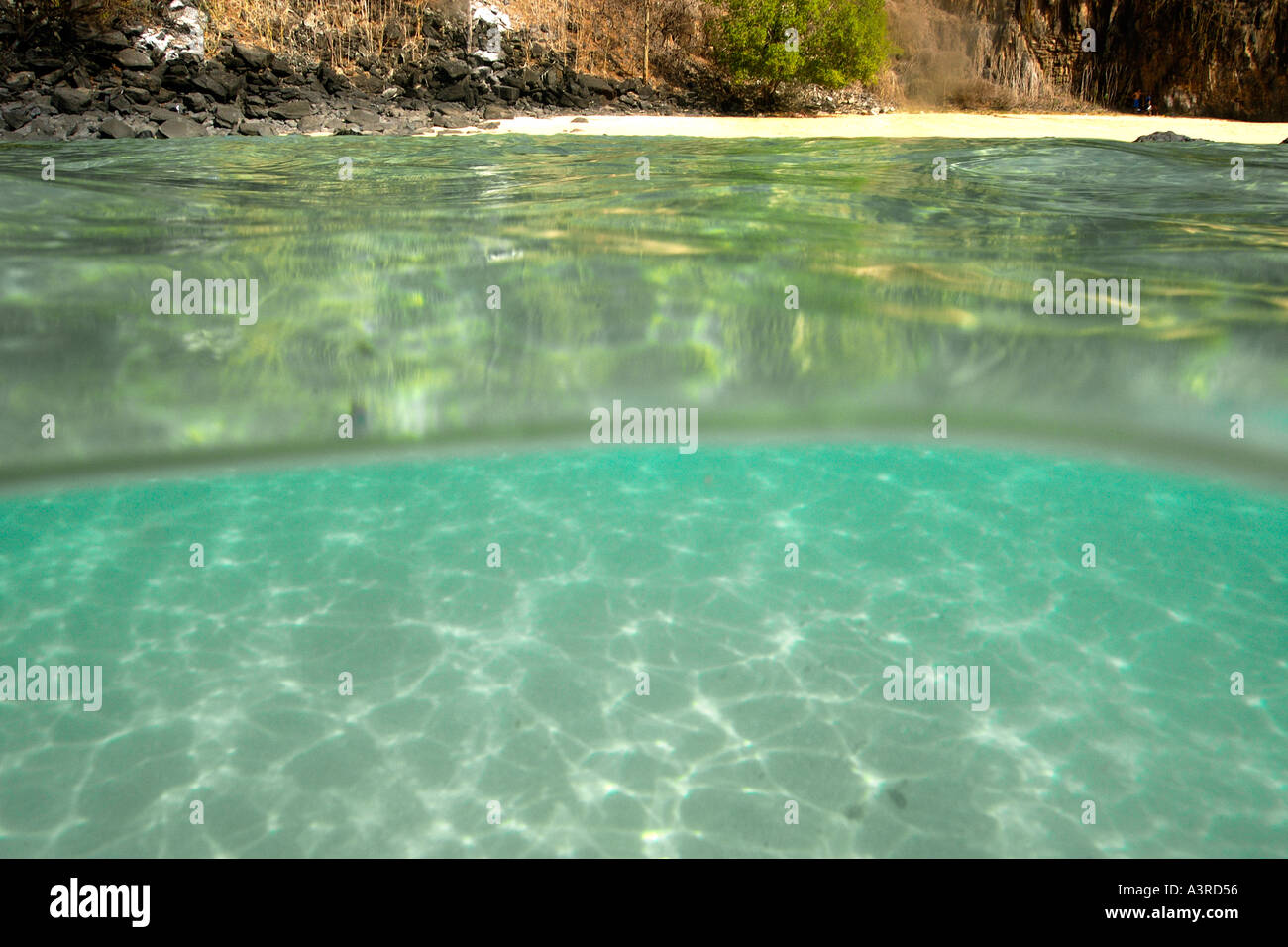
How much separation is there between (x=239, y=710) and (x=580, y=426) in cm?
347

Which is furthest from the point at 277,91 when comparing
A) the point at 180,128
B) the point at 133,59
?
the point at 133,59

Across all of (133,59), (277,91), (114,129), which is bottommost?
(114,129)

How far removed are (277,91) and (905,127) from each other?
10.4 meters

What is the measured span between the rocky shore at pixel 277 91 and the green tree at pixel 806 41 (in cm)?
85

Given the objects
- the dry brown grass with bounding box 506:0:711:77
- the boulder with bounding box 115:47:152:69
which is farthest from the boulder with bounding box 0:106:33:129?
the dry brown grass with bounding box 506:0:711:77

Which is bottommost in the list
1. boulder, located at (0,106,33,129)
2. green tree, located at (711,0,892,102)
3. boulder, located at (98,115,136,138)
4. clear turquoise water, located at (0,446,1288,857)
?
clear turquoise water, located at (0,446,1288,857)

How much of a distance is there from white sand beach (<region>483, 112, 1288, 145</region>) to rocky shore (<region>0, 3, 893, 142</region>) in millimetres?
1151

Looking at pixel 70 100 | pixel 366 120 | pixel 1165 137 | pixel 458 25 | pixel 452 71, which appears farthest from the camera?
pixel 458 25

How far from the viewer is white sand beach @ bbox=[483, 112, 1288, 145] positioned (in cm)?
1445

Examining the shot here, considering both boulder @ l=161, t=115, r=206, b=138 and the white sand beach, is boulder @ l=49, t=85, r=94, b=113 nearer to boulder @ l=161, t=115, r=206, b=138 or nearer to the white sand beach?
boulder @ l=161, t=115, r=206, b=138

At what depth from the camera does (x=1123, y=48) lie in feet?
Answer: 65.4

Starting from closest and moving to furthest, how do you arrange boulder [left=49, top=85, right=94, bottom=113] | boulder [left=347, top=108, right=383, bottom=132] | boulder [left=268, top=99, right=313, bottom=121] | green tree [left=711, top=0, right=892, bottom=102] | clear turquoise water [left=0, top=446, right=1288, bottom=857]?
clear turquoise water [left=0, top=446, right=1288, bottom=857], boulder [left=49, top=85, right=94, bottom=113], boulder [left=347, top=108, right=383, bottom=132], boulder [left=268, top=99, right=313, bottom=121], green tree [left=711, top=0, right=892, bottom=102]

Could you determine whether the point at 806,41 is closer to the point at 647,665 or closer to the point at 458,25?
the point at 458,25

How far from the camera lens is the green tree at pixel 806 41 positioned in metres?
17.5
